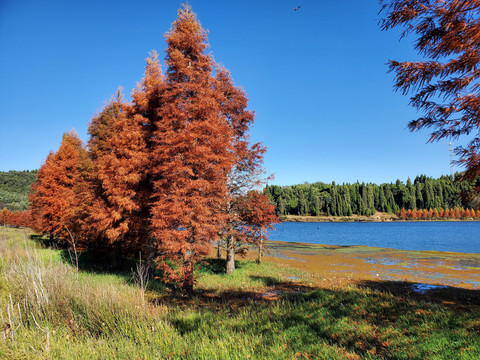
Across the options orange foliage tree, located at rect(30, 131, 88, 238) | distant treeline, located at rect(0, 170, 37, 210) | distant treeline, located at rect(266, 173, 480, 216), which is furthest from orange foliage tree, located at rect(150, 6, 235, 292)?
distant treeline, located at rect(266, 173, 480, 216)

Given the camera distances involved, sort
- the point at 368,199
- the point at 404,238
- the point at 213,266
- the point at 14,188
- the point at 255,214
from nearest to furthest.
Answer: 1. the point at 255,214
2. the point at 213,266
3. the point at 404,238
4. the point at 14,188
5. the point at 368,199

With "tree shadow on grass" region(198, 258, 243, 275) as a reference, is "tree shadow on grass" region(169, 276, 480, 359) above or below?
above

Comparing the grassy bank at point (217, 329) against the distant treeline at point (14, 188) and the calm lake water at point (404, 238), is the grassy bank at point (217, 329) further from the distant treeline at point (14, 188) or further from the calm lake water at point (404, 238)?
the distant treeline at point (14, 188)

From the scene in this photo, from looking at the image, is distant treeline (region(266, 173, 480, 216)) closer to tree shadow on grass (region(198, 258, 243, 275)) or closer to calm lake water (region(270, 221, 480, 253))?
calm lake water (region(270, 221, 480, 253))

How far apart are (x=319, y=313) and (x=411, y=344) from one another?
221 centimetres

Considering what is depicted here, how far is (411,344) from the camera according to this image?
14.8ft

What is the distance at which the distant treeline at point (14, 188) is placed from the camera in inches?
3391

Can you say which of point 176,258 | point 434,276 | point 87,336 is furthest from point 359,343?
point 434,276

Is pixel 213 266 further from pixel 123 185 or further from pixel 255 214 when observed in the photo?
pixel 123 185

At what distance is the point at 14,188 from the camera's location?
11044 centimetres

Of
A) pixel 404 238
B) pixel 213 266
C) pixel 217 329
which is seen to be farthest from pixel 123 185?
pixel 404 238

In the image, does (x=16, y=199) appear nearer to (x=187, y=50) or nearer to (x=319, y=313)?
(x=187, y=50)

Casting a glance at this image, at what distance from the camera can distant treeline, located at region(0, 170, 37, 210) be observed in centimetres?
8612

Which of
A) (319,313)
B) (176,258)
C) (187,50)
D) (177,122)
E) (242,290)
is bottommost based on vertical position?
(242,290)
